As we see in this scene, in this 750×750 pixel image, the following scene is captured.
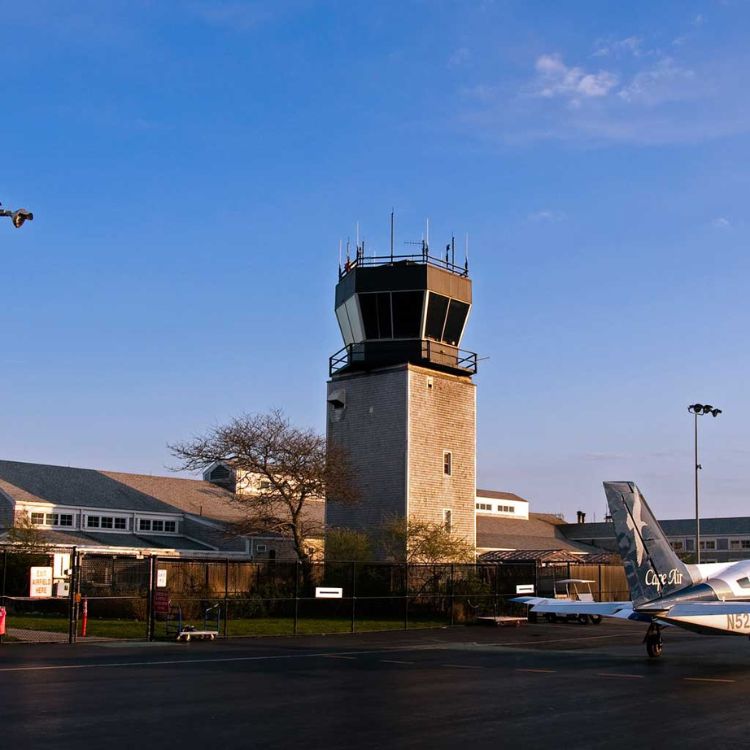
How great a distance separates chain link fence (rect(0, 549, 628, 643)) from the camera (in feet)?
130

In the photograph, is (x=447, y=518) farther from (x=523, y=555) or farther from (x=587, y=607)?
(x=587, y=607)

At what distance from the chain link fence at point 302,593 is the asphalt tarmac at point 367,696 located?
10757 mm

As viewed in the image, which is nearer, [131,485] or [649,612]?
[649,612]

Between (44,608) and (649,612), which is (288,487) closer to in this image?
(44,608)

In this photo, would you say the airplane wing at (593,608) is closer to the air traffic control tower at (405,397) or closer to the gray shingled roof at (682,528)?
the air traffic control tower at (405,397)

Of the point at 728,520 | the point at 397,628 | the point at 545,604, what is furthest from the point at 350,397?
the point at 728,520

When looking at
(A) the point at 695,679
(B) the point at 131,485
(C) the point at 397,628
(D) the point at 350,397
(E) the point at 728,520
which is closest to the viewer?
(A) the point at 695,679

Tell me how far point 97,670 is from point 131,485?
49402 mm

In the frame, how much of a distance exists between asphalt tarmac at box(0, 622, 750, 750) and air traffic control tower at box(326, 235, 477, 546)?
22974mm

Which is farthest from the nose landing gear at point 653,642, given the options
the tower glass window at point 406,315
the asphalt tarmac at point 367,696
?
the tower glass window at point 406,315

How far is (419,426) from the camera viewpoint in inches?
2078

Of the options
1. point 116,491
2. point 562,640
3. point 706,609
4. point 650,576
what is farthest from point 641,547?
point 116,491

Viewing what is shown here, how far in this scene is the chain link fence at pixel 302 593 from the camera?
39.7m

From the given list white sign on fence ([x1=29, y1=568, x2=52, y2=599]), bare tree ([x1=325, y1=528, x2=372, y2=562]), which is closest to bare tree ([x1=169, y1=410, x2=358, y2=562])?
bare tree ([x1=325, y1=528, x2=372, y2=562])
